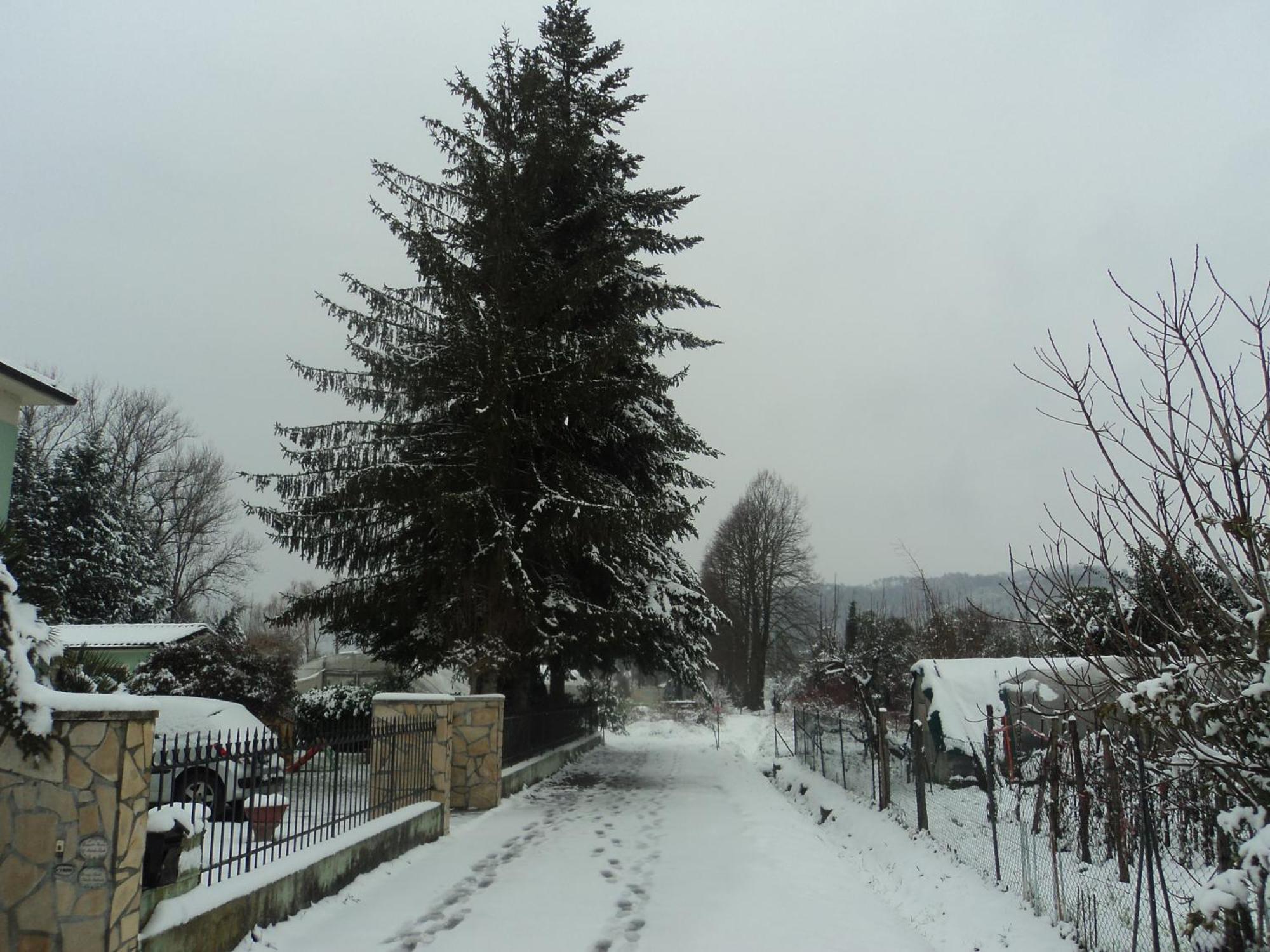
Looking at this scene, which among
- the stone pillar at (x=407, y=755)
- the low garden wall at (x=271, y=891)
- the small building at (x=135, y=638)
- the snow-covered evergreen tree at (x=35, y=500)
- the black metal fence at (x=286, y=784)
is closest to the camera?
the low garden wall at (x=271, y=891)

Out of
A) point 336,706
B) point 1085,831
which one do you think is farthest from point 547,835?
point 336,706

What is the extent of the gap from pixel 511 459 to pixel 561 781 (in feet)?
20.1

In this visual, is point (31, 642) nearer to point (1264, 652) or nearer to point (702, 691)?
point (1264, 652)

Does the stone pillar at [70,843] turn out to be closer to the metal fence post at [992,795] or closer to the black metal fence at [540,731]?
the metal fence post at [992,795]

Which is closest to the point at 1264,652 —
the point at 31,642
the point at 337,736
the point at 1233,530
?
the point at 1233,530

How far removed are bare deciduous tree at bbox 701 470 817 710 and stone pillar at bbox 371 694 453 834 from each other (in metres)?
41.1

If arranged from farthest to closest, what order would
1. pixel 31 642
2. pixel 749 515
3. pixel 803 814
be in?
1. pixel 749 515
2. pixel 803 814
3. pixel 31 642

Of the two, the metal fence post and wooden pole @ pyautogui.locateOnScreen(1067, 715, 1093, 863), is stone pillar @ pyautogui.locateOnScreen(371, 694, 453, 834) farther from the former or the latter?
wooden pole @ pyautogui.locateOnScreen(1067, 715, 1093, 863)

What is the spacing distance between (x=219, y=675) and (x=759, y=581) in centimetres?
3685

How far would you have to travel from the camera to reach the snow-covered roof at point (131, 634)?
22391 mm

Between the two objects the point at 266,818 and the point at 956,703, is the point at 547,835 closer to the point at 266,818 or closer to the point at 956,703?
the point at 266,818

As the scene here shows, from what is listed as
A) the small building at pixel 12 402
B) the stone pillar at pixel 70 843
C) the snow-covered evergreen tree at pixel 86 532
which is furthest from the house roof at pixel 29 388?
the snow-covered evergreen tree at pixel 86 532

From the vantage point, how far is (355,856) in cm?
786

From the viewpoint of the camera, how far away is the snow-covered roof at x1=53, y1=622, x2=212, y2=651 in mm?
22391
